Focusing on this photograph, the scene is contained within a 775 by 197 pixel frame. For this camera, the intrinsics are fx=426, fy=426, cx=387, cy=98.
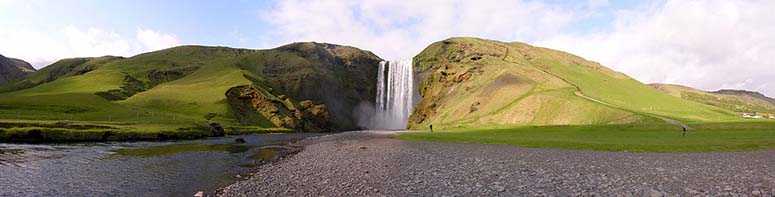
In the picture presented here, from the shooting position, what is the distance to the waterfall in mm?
176375

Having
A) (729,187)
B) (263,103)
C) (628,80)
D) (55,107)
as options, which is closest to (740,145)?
(729,187)

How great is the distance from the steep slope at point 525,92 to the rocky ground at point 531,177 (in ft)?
188

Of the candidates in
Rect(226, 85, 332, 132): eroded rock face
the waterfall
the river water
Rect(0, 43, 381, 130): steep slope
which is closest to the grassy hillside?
Rect(0, 43, 381, 130): steep slope

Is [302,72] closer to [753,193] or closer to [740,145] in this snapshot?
[740,145]

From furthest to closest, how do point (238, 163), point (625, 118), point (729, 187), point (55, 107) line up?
point (55, 107)
point (625, 118)
point (238, 163)
point (729, 187)

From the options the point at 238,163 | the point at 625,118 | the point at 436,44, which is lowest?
the point at 238,163

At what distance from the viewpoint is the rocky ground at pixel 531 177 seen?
18.1 m

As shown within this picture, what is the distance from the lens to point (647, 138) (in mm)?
49750

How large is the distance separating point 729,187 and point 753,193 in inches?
49.4

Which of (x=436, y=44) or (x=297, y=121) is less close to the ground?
(x=436, y=44)

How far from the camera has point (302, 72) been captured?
647 ft

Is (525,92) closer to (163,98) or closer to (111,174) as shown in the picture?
(111,174)

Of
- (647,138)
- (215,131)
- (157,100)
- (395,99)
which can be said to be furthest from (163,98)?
(647,138)

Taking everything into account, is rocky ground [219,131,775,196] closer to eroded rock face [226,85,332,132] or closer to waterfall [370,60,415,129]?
eroded rock face [226,85,332,132]
